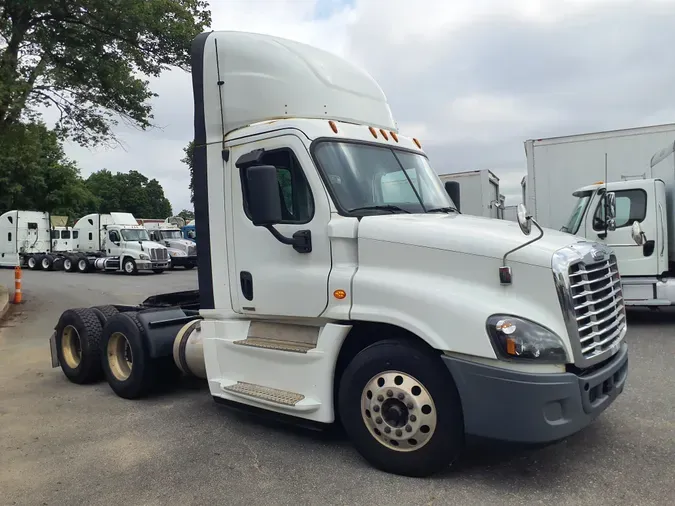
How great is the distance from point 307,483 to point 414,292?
149 cm

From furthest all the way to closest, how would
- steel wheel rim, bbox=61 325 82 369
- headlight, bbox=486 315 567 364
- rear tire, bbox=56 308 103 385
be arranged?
steel wheel rim, bbox=61 325 82 369 < rear tire, bbox=56 308 103 385 < headlight, bbox=486 315 567 364

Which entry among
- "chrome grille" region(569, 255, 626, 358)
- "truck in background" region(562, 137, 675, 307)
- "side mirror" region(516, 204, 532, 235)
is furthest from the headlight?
"truck in background" region(562, 137, 675, 307)

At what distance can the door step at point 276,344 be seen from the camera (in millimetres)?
4340

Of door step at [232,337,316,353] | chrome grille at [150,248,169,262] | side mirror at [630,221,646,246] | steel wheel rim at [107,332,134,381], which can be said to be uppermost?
side mirror at [630,221,646,246]

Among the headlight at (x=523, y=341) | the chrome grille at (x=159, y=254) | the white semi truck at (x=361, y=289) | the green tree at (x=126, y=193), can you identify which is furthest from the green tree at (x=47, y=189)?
the green tree at (x=126, y=193)

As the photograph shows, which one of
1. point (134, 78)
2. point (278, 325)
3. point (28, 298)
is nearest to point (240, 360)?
point (278, 325)

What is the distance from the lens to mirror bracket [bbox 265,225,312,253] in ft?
13.9

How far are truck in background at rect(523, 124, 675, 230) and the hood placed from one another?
805cm

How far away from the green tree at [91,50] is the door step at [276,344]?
9246 mm

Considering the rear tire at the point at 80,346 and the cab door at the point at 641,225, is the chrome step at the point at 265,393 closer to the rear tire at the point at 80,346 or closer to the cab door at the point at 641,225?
the rear tire at the point at 80,346

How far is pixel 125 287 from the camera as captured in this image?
19.8 meters

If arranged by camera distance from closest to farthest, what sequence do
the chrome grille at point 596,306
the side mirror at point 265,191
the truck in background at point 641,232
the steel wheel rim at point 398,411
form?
the chrome grille at point 596,306
the steel wheel rim at point 398,411
the side mirror at point 265,191
the truck in background at point 641,232

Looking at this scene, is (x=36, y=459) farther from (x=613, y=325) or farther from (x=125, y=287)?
(x=125, y=287)

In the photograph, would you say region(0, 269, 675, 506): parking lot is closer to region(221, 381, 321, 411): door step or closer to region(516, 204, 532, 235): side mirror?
region(221, 381, 321, 411): door step
